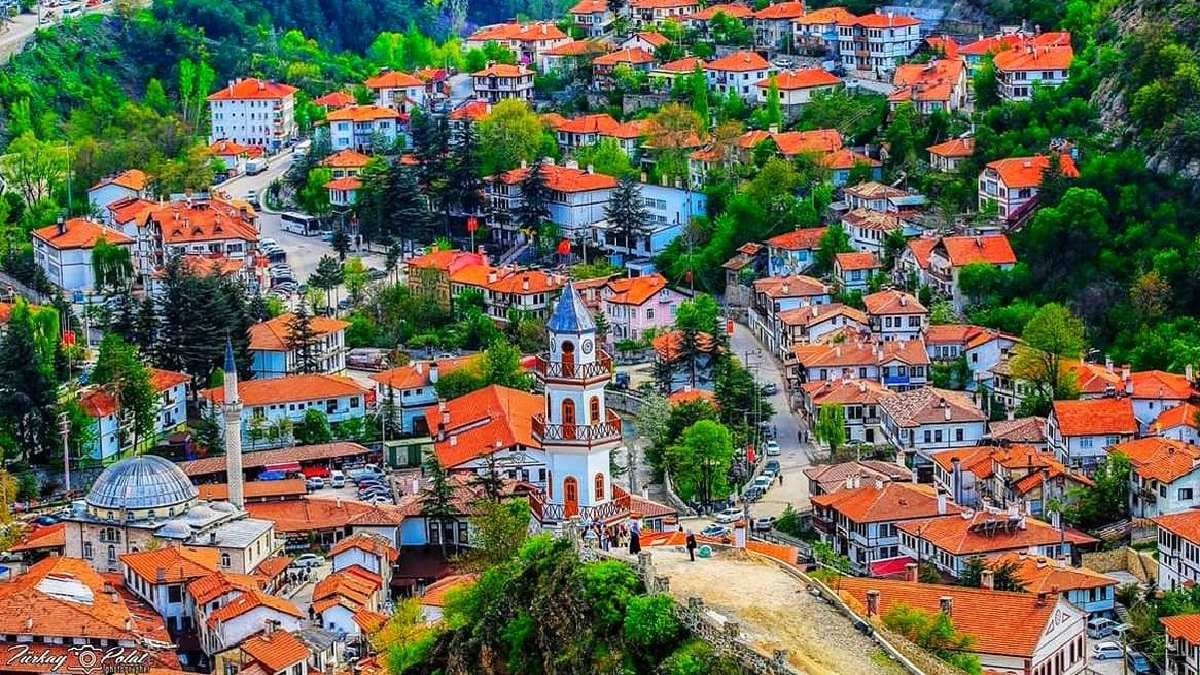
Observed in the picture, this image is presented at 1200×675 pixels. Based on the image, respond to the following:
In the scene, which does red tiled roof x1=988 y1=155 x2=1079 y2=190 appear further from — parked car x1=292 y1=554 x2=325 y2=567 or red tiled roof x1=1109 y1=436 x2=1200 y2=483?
parked car x1=292 y1=554 x2=325 y2=567

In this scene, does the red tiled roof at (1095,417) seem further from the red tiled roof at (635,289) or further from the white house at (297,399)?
the white house at (297,399)

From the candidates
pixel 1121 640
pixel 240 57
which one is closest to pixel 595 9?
pixel 240 57

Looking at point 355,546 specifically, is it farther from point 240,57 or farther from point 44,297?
point 240,57

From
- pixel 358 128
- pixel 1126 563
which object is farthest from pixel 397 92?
pixel 1126 563

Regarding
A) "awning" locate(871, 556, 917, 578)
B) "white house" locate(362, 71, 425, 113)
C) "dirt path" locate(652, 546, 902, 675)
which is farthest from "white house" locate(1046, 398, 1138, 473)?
"white house" locate(362, 71, 425, 113)

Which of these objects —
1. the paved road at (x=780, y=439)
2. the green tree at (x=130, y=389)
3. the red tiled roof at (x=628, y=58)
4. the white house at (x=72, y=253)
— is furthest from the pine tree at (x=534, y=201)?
the green tree at (x=130, y=389)

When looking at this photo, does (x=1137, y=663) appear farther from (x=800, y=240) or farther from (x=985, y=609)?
(x=800, y=240)
